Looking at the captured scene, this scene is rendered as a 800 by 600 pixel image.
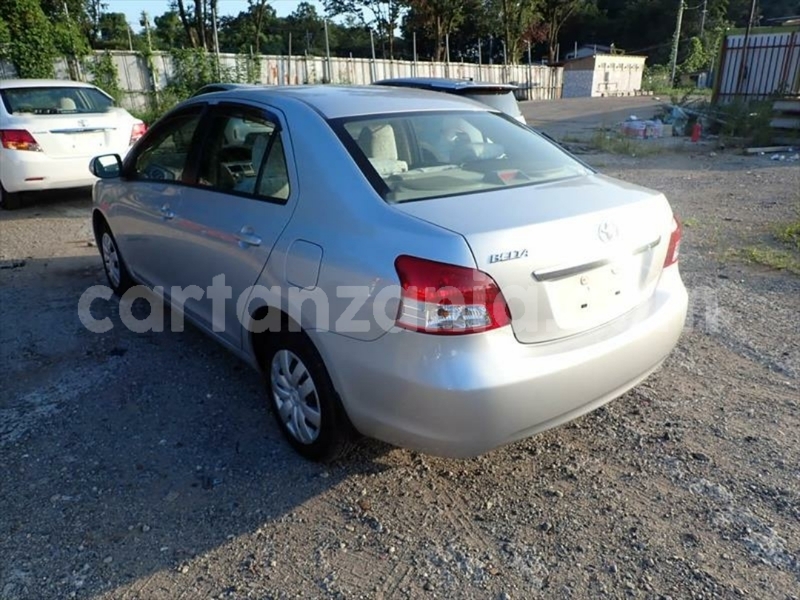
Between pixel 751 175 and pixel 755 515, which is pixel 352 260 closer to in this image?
pixel 755 515

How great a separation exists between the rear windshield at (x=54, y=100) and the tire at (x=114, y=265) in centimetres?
375

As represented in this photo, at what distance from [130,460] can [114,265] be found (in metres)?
2.38

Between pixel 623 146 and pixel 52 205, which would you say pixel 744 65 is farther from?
pixel 52 205

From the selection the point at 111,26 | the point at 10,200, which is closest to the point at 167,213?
the point at 10,200

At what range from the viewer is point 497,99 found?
6.46m

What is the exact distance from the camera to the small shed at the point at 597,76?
4647 centimetres

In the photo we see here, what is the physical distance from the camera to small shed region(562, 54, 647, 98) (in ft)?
152

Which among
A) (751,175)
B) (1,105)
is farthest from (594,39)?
(1,105)

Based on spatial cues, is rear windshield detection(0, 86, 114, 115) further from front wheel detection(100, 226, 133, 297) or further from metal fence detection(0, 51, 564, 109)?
metal fence detection(0, 51, 564, 109)

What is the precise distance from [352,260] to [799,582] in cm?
196

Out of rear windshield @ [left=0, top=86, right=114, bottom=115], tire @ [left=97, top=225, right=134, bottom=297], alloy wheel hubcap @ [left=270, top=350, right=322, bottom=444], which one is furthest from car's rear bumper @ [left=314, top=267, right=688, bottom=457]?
rear windshield @ [left=0, top=86, right=114, bottom=115]

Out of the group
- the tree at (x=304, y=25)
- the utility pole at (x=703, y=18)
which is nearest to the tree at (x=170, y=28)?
the tree at (x=304, y=25)

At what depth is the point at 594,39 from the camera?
7588 cm

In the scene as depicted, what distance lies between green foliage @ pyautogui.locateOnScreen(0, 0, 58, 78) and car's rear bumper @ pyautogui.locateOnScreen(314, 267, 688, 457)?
15766mm
